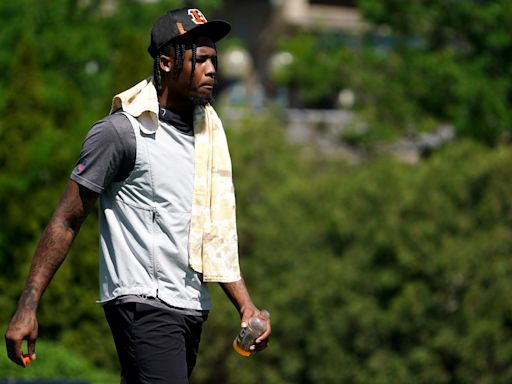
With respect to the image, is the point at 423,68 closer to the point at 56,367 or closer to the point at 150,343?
the point at 56,367

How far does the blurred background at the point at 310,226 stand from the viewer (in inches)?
548

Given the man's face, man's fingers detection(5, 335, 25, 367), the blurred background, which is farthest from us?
the blurred background

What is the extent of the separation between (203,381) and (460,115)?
750cm

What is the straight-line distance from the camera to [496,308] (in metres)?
15.2

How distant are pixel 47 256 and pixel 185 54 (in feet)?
3.04

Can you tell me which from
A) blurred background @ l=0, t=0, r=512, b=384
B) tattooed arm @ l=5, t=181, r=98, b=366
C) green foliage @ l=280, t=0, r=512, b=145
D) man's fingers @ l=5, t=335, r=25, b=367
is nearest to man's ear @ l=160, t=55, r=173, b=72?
tattooed arm @ l=5, t=181, r=98, b=366

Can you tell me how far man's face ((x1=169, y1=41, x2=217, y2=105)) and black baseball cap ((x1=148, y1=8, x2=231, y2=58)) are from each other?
0.06m

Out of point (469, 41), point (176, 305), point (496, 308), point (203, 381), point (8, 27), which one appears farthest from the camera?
point (469, 41)

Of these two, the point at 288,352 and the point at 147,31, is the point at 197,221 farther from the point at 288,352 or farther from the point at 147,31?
the point at 147,31

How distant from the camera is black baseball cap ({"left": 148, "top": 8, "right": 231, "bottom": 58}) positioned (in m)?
4.44

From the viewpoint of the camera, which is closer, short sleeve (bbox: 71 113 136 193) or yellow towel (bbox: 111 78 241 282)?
short sleeve (bbox: 71 113 136 193)

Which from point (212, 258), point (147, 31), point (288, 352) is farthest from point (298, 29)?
point (212, 258)

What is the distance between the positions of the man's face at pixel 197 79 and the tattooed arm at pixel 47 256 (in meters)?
0.54

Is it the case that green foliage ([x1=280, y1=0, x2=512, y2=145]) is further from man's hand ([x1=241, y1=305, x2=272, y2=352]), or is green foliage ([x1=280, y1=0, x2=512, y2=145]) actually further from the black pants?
the black pants
